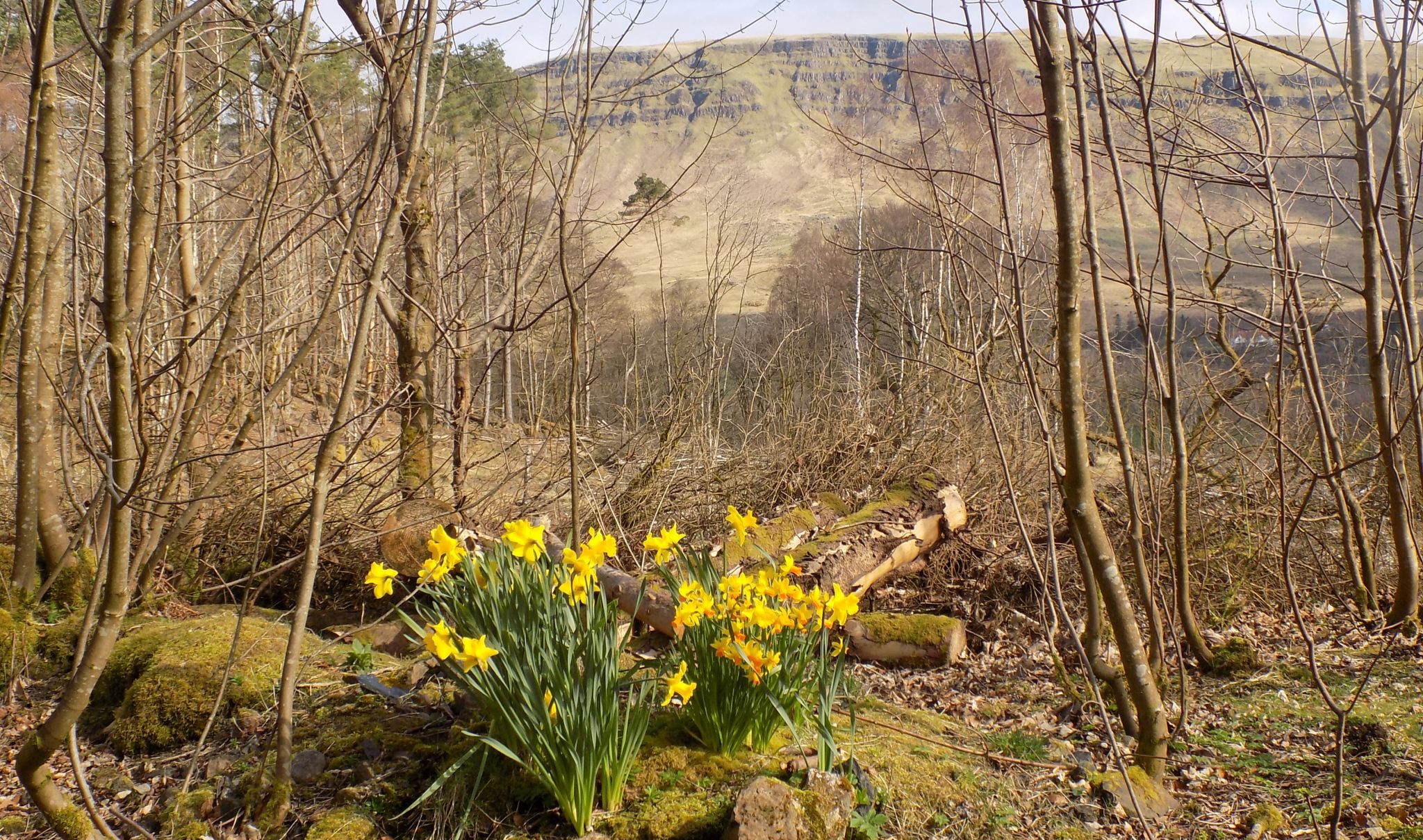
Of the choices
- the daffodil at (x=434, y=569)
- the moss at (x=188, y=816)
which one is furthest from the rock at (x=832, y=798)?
the moss at (x=188, y=816)

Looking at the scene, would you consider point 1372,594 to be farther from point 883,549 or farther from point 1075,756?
point 883,549

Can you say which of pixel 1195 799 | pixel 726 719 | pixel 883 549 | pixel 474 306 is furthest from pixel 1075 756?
pixel 474 306

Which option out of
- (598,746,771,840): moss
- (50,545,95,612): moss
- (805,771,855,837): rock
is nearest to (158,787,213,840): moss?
(598,746,771,840): moss

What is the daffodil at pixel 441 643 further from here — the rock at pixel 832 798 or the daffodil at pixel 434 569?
the rock at pixel 832 798

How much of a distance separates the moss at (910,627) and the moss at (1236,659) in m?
1.22

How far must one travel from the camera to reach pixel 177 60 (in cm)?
408

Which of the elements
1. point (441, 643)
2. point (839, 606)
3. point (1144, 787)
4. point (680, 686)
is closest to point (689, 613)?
point (680, 686)

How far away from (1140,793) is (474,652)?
2.10 meters

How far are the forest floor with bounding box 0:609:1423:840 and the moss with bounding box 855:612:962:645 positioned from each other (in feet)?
2.40

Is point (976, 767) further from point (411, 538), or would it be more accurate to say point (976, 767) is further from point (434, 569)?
point (411, 538)

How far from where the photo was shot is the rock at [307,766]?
2.76 m

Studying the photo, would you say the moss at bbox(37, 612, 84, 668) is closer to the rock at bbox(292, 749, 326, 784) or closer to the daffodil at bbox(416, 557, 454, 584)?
the rock at bbox(292, 749, 326, 784)

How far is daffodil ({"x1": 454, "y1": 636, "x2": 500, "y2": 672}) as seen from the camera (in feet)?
7.19

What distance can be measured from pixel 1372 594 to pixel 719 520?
3.87m
